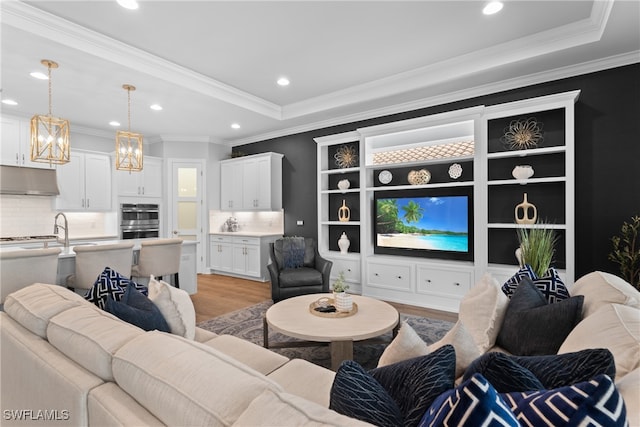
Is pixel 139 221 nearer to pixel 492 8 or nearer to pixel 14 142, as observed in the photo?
pixel 14 142

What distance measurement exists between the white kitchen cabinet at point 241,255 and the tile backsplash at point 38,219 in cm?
185

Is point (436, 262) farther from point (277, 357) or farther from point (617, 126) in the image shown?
point (277, 357)

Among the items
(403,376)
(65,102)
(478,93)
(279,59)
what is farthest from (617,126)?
(65,102)

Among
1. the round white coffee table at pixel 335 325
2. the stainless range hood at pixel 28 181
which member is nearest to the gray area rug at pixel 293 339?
the round white coffee table at pixel 335 325

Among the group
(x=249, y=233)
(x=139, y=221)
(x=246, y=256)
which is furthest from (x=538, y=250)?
(x=139, y=221)

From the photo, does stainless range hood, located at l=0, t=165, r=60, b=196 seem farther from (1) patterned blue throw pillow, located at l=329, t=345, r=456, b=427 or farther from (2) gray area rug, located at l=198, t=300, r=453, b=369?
(1) patterned blue throw pillow, located at l=329, t=345, r=456, b=427

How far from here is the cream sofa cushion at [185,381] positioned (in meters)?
0.78

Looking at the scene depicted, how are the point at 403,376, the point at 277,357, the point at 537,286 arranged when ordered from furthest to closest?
the point at 537,286
the point at 277,357
the point at 403,376

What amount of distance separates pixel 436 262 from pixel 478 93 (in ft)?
7.20

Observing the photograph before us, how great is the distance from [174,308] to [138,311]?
19 cm

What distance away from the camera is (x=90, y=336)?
114cm

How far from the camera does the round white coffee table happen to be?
2.20 meters

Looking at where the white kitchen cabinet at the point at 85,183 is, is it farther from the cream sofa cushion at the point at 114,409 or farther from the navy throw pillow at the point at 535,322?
the navy throw pillow at the point at 535,322

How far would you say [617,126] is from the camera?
10.8 ft
